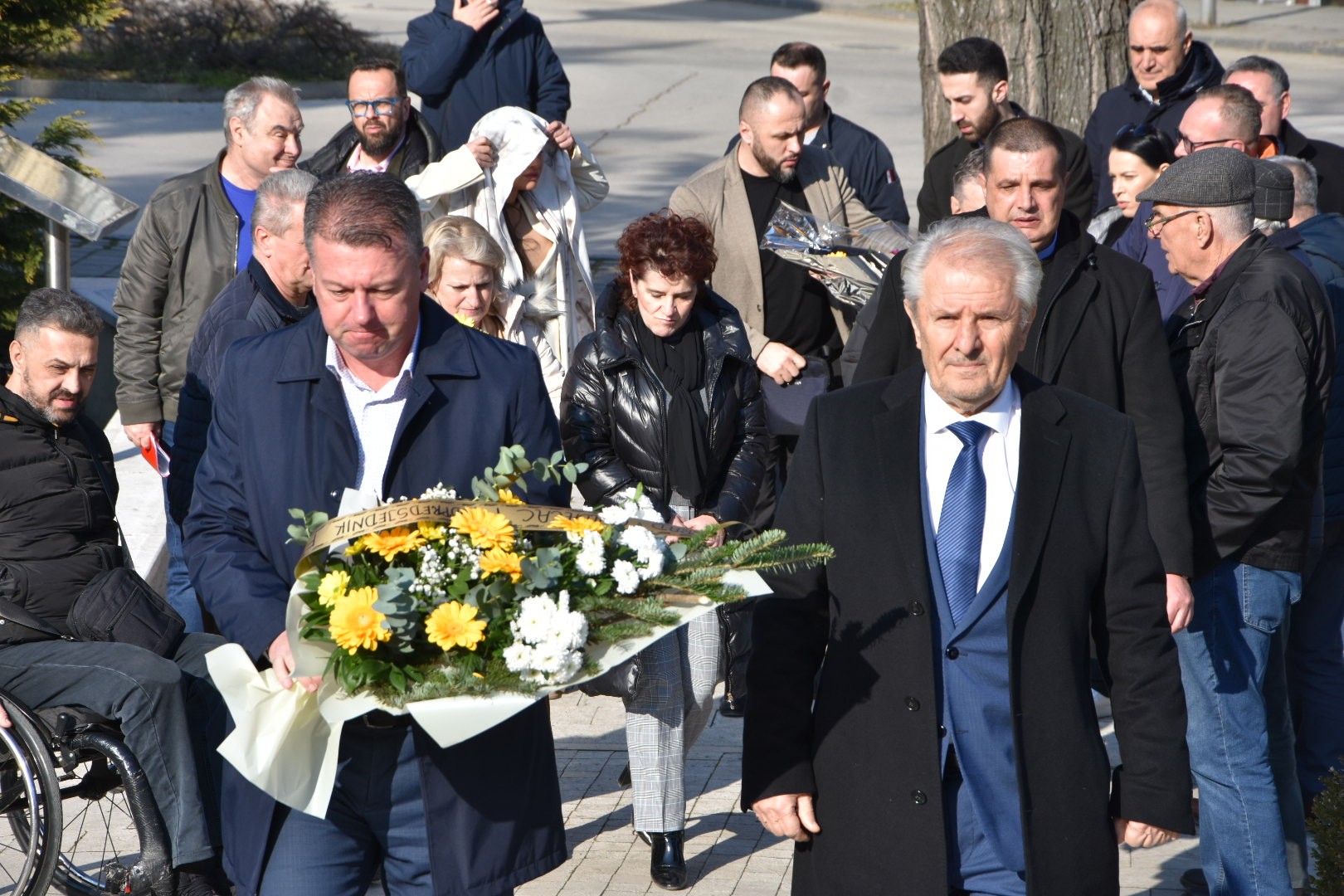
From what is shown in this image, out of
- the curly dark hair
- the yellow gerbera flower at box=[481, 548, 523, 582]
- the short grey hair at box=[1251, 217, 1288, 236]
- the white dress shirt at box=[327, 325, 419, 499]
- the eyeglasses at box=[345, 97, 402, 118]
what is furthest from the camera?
the eyeglasses at box=[345, 97, 402, 118]

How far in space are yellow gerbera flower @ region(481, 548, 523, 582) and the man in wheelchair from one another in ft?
6.55

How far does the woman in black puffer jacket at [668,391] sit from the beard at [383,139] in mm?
2111

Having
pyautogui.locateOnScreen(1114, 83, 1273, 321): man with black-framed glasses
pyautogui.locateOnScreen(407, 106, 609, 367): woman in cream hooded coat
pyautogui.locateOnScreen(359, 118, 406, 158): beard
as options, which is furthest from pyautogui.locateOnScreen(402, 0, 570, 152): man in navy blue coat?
pyautogui.locateOnScreen(1114, 83, 1273, 321): man with black-framed glasses

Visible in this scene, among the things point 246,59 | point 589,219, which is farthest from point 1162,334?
point 246,59

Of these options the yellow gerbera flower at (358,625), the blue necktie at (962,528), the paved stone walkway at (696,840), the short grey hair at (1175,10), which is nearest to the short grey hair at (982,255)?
the blue necktie at (962,528)

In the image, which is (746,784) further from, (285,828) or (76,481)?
(76,481)

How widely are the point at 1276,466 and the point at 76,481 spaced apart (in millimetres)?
3577

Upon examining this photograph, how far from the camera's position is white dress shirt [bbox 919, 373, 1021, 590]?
312cm

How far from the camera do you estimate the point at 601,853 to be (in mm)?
5133

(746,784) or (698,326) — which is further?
(698,326)

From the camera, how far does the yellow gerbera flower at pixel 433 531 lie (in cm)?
287

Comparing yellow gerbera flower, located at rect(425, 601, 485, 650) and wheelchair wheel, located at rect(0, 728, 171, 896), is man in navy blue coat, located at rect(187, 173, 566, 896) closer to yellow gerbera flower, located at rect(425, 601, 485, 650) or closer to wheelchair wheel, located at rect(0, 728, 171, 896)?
yellow gerbera flower, located at rect(425, 601, 485, 650)

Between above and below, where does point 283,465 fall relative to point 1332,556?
above

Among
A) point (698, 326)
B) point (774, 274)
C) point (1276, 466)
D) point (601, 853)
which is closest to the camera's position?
point (1276, 466)
